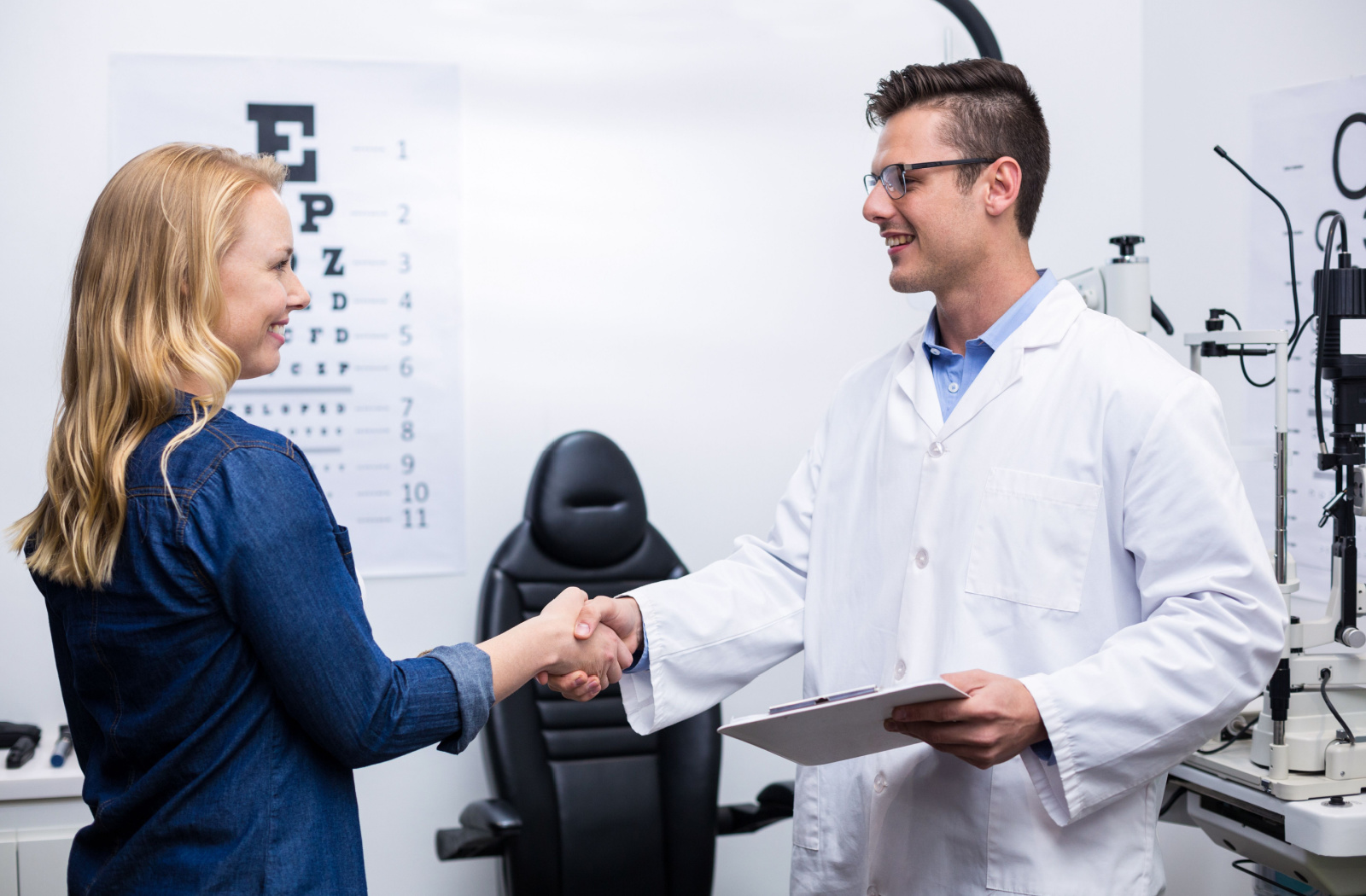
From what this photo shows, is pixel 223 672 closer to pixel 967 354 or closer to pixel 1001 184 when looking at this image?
pixel 967 354

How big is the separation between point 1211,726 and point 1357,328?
0.85 meters

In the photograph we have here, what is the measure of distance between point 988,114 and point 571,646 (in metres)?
0.97

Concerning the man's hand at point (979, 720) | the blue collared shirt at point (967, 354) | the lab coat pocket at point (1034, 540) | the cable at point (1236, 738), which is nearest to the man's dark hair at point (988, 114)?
the blue collared shirt at point (967, 354)

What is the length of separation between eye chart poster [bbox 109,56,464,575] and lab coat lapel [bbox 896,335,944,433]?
1.23 meters

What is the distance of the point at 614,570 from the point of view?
2332 millimetres

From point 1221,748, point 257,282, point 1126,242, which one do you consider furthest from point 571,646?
point 1126,242

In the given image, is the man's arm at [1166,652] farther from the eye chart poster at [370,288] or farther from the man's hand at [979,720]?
the eye chart poster at [370,288]

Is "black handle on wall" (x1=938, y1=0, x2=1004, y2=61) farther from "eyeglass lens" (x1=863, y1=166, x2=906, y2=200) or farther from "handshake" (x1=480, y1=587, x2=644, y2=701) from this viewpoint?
"handshake" (x1=480, y1=587, x2=644, y2=701)

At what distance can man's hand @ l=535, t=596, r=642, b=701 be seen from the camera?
4.91ft

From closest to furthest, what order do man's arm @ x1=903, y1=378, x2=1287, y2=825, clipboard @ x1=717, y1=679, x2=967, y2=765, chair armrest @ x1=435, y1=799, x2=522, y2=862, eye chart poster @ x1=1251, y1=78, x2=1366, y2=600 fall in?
clipboard @ x1=717, y1=679, x2=967, y2=765 → man's arm @ x1=903, y1=378, x2=1287, y2=825 → chair armrest @ x1=435, y1=799, x2=522, y2=862 → eye chart poster @ x1=1251, y1=78, x2=1366, y2=600

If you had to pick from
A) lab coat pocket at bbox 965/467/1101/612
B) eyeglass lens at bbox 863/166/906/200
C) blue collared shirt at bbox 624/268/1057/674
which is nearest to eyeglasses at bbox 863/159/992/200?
eyeglass lens at bbox 863/166/906/200

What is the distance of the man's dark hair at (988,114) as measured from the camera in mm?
1563

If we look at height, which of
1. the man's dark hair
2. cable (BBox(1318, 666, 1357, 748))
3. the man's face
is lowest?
cable (BBox(1318, 666, 1357, 748))

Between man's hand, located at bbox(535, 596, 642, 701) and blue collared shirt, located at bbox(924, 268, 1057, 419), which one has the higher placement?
blue collared shirt, located at bbox(924, 268, 1057, 419)
